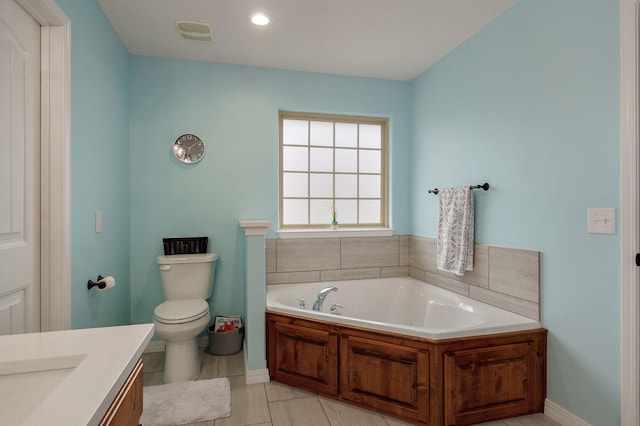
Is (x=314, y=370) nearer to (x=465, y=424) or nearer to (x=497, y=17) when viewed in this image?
(x=465, y=424)

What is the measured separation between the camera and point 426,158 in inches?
124

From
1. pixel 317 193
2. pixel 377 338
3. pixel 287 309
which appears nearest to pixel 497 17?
pixel 317 193

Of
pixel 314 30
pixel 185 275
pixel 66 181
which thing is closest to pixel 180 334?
pixel 185 275

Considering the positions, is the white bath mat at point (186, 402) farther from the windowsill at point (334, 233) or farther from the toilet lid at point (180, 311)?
the windowsill at point (334, 233)

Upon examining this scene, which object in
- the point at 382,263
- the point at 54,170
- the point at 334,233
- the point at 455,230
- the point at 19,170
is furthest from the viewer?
the point at 382,263

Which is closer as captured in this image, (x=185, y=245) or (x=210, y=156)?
(x=185, y=245)

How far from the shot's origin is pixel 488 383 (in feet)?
6.29

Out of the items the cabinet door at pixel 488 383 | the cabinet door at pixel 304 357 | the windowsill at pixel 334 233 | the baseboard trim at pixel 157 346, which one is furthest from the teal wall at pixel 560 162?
the baseboard trim at pixel 157 346

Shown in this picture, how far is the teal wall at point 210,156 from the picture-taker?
9.45 feet

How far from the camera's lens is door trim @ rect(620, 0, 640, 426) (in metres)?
1.53

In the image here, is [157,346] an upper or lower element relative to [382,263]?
lower

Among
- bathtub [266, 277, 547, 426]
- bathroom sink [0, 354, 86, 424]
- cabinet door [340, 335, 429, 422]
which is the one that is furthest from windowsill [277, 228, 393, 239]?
bathroom sink [0, 354, 86, 424]

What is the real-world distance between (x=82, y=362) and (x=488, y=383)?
6.53ft

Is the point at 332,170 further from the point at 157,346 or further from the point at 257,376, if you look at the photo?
the point at 157,346
